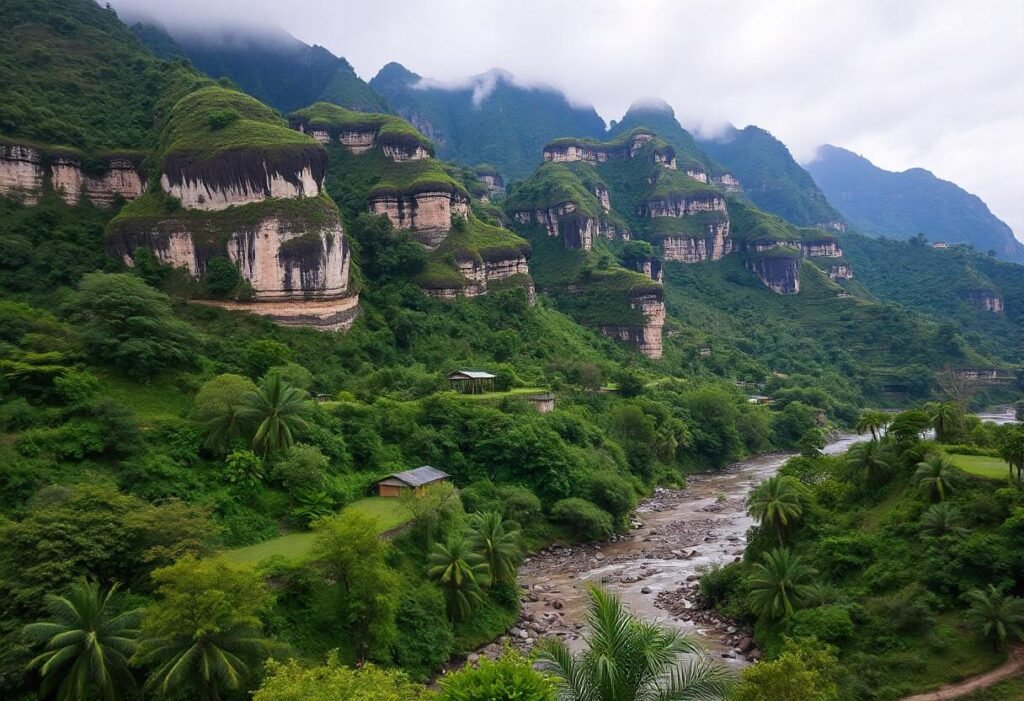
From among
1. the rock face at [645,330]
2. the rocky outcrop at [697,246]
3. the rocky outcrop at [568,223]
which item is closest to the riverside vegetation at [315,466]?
the rock face at [645,330]

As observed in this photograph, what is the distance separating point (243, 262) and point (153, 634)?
154 ft

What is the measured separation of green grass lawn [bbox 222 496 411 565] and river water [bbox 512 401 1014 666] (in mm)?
8850

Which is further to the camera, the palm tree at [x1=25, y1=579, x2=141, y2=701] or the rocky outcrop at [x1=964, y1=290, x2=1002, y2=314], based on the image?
the rocky outcrop at [x1=964, y1=290, x2=1002, y2=314]

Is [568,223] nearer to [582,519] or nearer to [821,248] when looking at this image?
[821,248]

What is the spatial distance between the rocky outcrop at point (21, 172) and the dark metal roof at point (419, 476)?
51400mm

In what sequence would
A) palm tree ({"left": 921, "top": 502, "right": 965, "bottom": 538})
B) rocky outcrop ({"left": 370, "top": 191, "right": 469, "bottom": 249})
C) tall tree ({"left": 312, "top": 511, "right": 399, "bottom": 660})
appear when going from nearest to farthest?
1. tall tree ({"left": 312, "top": 511, "right": 399, "bottom": 660})
2. palm tree ({"left": 921, "top": 502, "right": 965, "bottom": 538})
3. rocky outcrop ({"left": 370, "top": 191, "right": 469, "bottom": 249})

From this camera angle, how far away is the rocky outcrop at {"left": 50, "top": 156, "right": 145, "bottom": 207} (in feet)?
208

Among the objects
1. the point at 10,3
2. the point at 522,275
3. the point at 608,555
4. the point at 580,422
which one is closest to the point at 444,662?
the point at 608,555

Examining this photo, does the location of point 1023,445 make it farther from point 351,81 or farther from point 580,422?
point 351,81

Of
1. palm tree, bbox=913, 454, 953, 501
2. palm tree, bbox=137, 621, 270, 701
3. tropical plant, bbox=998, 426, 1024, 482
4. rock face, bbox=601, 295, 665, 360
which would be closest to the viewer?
palm tree, bbox=137, 621, 270, 701

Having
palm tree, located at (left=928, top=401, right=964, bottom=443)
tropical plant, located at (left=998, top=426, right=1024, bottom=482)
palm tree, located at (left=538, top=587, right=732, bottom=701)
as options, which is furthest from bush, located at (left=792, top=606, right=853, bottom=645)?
palm tree, located at (left=538, top=587, right=732, bottom=701)

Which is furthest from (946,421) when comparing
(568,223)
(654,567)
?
(568,223)

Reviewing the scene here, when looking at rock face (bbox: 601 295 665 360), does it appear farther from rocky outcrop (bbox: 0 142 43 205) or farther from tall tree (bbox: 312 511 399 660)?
tall tree (bbox: 312 511 399 660)

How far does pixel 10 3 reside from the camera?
83.4 meters
